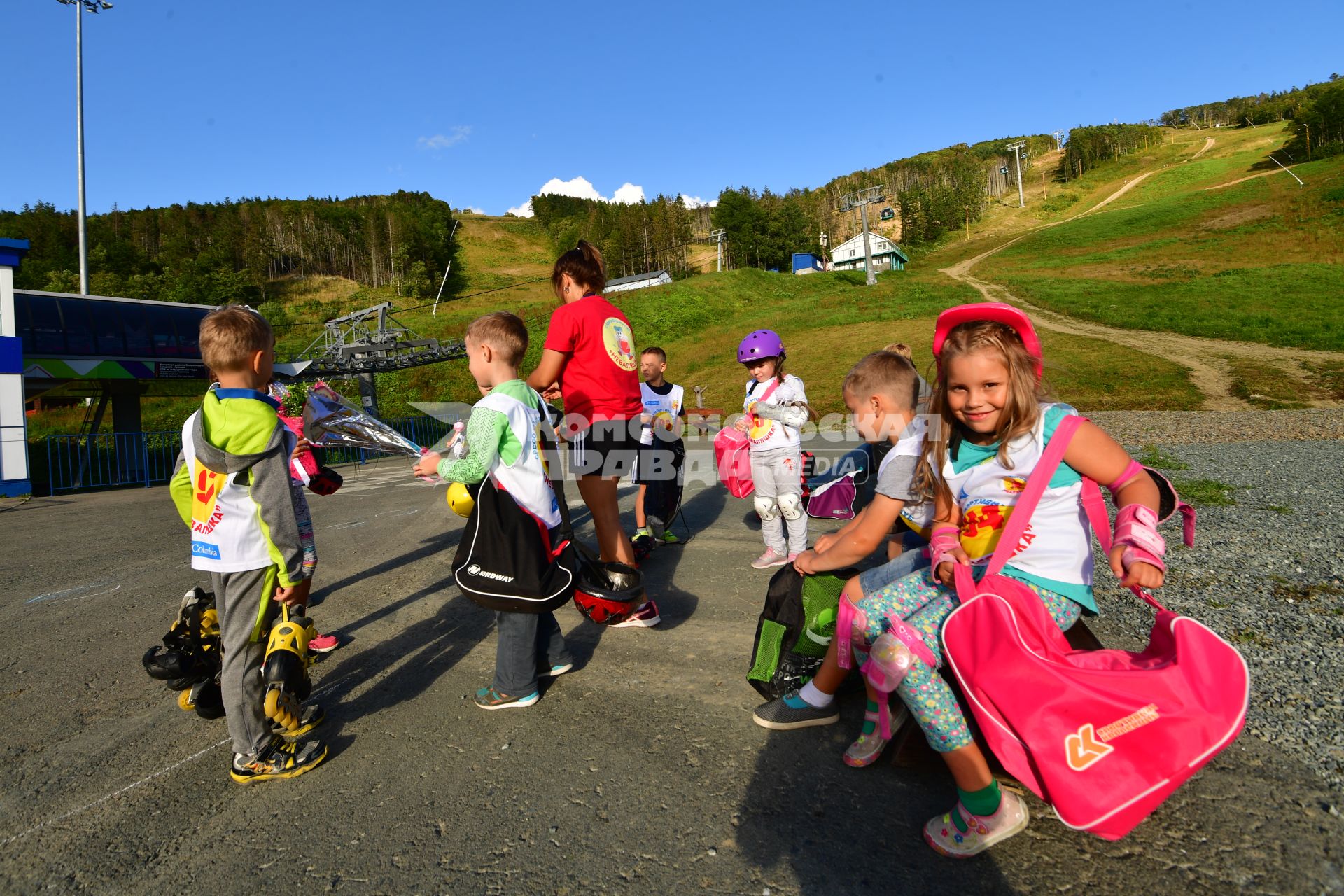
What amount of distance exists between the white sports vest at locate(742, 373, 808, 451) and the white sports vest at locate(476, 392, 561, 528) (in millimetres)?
2440

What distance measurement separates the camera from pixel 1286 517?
5.92m

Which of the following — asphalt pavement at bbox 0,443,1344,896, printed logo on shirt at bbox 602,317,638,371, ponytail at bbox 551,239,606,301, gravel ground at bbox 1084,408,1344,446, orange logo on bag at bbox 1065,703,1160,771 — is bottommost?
asphalt pavement at bbox 0,443,1344,896

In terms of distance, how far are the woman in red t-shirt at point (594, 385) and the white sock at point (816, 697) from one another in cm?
147

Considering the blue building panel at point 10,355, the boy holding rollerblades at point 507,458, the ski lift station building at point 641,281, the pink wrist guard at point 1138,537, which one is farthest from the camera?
the ski lift station building at point 641,281

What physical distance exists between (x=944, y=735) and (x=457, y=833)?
1603 millimetres

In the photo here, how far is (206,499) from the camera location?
8.99ft

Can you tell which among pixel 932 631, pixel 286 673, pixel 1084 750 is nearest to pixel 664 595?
pixel 286 673

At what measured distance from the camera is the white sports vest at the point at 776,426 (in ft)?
17.2

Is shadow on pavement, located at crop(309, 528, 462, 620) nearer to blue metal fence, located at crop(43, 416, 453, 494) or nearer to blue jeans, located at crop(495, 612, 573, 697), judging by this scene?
blue jeans, located at crop(495, 612, 573, 697)

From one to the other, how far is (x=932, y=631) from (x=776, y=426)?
3067mm

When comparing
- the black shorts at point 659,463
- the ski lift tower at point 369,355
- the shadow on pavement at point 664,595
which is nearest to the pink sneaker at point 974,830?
the shadow on pavement at point 664,595

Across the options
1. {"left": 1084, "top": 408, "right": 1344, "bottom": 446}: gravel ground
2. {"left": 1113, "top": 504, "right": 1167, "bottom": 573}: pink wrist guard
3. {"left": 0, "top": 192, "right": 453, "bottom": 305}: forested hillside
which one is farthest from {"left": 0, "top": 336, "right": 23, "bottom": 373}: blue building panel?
{"left": 0, "top": 192, "right": 453, "bottom": 305}: forested hillside

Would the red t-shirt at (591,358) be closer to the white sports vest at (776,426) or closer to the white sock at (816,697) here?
the white sports vest at (776,426)

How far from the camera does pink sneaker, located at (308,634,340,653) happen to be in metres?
4.05
